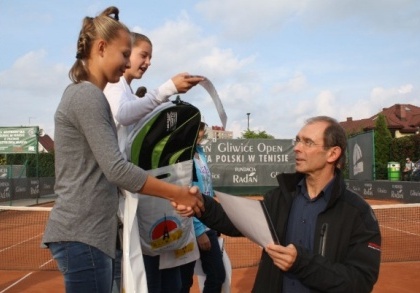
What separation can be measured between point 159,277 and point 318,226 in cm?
110

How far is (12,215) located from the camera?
19266mm

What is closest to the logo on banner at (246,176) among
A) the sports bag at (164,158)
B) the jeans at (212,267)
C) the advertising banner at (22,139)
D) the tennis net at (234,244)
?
the tennis net at (234,244)

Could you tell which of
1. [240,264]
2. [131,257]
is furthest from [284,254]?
[240,264]

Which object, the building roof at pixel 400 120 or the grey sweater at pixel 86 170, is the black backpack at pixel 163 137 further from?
the building roof at pixel 400 120

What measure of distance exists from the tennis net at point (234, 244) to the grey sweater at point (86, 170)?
17.0ft

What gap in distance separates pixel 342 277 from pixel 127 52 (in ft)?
4.53

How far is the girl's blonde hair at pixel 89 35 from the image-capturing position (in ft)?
7.51

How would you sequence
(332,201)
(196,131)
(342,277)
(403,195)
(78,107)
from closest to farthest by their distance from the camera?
(78,107) → (342,277) → (332,201) → (196,131) → (403,195)

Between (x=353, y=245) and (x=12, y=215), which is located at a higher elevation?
(x=353, y=245)

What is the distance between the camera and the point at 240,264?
8734mm

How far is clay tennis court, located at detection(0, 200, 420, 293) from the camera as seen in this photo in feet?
23.8

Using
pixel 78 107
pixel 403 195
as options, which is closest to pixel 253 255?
pixel 78 107

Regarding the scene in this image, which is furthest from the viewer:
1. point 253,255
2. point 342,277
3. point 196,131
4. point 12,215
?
point 12,215

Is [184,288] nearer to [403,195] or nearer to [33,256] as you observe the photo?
[33,256]
